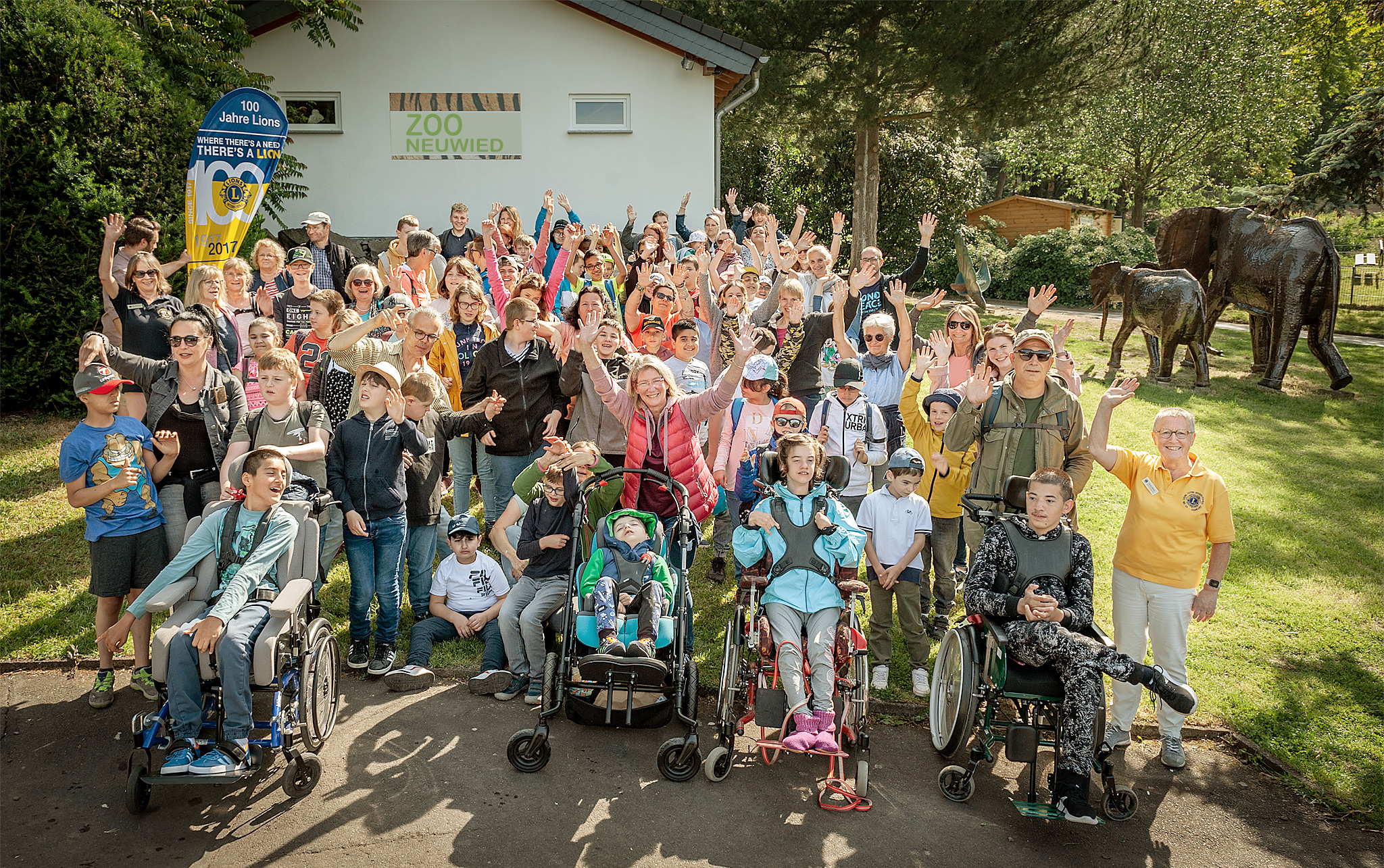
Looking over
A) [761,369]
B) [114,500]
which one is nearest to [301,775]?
[114,500]

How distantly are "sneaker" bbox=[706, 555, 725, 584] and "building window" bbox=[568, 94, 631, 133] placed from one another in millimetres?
10406

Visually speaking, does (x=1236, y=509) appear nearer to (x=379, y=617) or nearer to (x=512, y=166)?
(x=379, y=617)

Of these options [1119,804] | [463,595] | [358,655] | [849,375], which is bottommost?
[1119,804]

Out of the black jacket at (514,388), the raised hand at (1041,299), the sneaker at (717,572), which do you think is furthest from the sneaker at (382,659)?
the raised hand at (1041,299)

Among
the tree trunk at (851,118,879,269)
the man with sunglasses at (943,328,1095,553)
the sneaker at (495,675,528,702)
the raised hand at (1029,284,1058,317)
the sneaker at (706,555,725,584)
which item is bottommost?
the sneaker at (495,675,528,702)

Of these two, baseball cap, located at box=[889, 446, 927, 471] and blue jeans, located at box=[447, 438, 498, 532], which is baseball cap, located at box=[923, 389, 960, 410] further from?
blue jeans, located at box=[447, 438, 498, 532]

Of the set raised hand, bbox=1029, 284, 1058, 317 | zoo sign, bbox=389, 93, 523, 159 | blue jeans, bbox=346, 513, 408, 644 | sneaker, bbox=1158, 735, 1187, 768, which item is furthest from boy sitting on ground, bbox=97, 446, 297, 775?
zoo sign, bbox=389, 93, 523, 159

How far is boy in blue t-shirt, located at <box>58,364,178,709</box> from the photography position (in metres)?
4.95

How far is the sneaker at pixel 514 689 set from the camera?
5.38 m

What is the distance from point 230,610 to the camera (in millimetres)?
4328

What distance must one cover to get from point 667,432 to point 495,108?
1153 cm

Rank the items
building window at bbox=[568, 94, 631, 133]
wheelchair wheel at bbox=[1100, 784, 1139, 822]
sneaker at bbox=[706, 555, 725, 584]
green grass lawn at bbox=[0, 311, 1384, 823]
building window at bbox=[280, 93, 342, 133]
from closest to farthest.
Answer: wheelchair wheel at bbox=[1100, 784, 1139, 822]
green grass lawn at bbox=[0, 311, 1384, 823]
sneaker at bbox=[706, 555, 725, 584]
building window at bbox=[280, 93, 342, 133]
building window at bbox=[568, 94, 631, 133]

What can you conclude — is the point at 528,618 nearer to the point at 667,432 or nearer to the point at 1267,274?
the point at 667,432

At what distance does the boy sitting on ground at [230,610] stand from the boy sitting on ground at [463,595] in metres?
1.35
